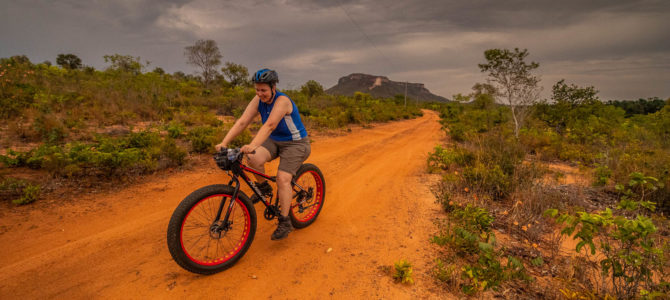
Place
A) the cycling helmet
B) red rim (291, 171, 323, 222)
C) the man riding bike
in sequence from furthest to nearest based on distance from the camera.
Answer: red rim (291, 171, 323, 222) < the man riding bike < the cycling helmet

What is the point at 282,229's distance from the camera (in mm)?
3377

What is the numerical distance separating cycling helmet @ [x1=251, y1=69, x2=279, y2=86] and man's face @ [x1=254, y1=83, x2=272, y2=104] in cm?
4

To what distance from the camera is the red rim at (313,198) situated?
390cm

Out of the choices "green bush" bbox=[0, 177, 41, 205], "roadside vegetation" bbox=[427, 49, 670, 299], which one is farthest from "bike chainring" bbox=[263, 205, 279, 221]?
"green bush" bbox=[0, 177, 41, 205]

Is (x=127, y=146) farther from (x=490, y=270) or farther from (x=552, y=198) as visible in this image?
(x=552, y=198)

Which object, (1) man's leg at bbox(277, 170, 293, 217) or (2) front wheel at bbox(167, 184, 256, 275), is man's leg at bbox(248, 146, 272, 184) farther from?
(2) front wheel at bbox(167, 184, 256, 275)

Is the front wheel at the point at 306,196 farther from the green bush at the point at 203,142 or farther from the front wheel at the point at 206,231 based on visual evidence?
the green bush at the point at 203,142

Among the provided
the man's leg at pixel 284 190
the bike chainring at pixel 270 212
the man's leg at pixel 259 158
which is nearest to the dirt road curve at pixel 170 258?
the bike chainring at pixel 270 212

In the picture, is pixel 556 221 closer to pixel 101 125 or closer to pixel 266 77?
pixel 266 77

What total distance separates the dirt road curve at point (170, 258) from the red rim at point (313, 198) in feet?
0.56

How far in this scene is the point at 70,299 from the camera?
2.36 metres

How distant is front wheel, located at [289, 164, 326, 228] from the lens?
379 centimetres

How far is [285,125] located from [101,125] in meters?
9.18

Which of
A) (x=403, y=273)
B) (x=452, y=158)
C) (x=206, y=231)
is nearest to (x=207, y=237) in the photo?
(x=206, y=231)
